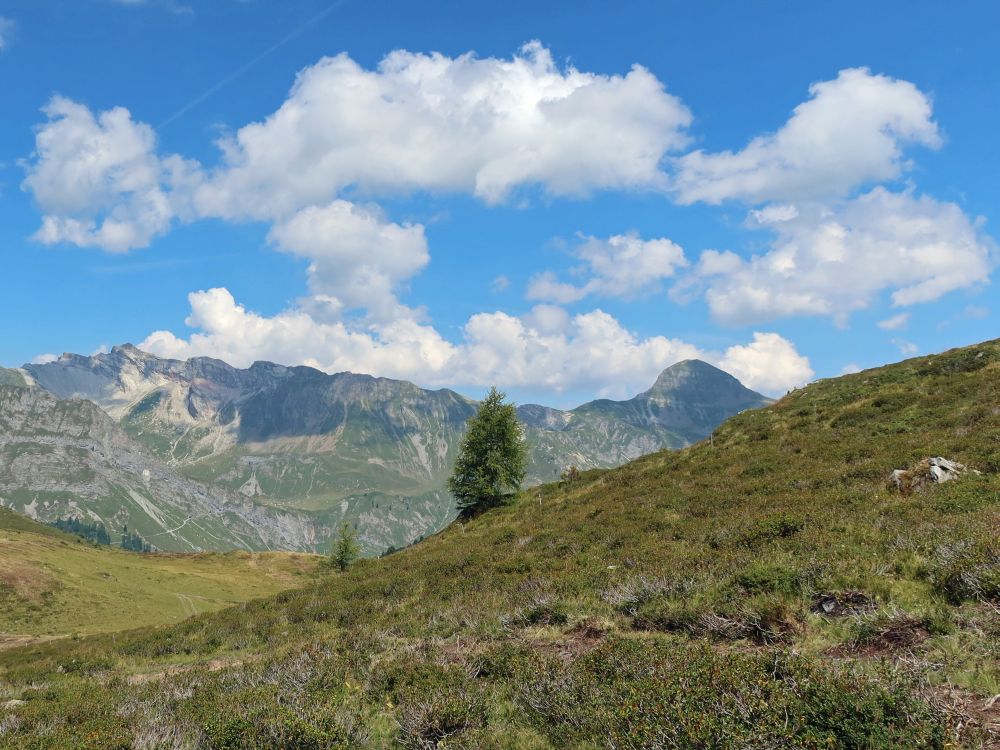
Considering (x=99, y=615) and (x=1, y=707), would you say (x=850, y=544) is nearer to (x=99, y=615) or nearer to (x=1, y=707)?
(x=1, y=707)

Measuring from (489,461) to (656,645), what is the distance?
44.6m

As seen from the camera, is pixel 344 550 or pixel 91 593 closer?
pixel 91 593

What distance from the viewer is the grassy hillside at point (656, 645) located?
661 cm

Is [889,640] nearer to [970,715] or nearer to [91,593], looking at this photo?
[970,715]

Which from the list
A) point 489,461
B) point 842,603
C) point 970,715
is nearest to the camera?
point 970,715

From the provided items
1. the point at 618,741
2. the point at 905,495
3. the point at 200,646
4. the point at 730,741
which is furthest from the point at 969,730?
A: the point at 200,646

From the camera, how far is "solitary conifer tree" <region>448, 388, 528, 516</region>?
53656 mm

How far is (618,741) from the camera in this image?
6.59m

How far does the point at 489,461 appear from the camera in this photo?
53906 millimetres

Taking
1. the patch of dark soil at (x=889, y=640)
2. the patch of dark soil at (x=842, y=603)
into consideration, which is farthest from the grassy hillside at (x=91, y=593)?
the patch of dark soil at (x=889, y=640)

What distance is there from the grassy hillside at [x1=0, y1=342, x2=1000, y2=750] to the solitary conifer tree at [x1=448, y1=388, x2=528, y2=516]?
29.7 m

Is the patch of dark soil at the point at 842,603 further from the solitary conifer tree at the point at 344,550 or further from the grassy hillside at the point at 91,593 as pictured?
the solitary conifer tree at the point at 344,550

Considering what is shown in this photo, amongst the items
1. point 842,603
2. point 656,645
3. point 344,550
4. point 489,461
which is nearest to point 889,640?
point 842,603

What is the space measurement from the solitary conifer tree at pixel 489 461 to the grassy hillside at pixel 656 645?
29.7 metres
